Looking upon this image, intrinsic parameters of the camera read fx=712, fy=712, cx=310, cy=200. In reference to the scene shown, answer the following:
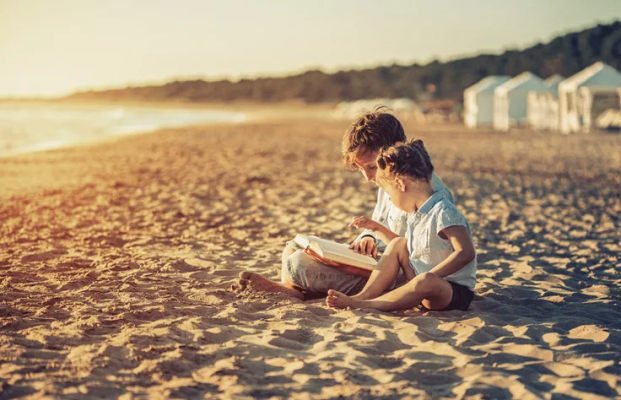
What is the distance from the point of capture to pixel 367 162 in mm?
3838

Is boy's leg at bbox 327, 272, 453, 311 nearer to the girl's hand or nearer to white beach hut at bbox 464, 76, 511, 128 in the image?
the girl's hand

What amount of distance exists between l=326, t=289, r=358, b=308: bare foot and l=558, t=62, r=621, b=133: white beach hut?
21591mm

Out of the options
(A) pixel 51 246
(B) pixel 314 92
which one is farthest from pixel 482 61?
(A) pixel 51 246

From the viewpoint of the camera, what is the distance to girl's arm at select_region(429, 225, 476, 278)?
3426 millimetres

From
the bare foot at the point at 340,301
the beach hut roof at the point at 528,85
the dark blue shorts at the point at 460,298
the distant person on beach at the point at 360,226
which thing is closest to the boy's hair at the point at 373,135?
the distant person on beach at the point at 360,226

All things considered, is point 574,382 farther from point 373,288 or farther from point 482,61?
point 482,61

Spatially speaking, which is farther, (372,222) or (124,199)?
(124,199)

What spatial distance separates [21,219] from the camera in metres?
6.96

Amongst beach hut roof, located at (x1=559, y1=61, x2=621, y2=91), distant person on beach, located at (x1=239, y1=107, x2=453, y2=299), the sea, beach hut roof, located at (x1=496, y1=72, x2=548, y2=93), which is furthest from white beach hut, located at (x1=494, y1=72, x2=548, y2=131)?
distant person on beach, located at (x1=239, y1=107, x2=453, y2=299)

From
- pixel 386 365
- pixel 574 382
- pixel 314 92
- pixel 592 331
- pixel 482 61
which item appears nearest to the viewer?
pixel 574 382

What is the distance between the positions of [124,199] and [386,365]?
592 cm

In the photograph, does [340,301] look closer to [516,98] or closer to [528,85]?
[528,85]

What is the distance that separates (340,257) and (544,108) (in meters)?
25.5

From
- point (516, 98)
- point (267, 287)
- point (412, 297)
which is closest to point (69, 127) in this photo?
point (516, 98)
